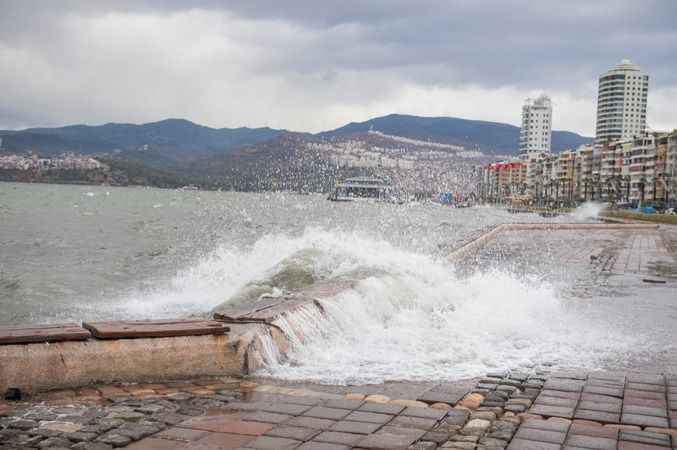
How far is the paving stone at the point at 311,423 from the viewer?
13.4 feet

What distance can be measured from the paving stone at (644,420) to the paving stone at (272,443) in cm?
216

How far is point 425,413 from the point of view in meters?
4.38

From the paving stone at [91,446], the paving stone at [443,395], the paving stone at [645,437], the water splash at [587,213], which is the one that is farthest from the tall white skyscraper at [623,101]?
the paving stone at [91,446]

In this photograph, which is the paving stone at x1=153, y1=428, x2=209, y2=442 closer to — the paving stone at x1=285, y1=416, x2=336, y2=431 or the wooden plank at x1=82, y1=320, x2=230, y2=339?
the paving stone at x1=285, y1=416, x2=336, y2=431

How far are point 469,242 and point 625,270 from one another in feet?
19.6

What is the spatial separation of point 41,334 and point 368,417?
98.2 inches

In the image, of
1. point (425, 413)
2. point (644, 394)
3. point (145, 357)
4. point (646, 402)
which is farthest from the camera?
point (145, 357)

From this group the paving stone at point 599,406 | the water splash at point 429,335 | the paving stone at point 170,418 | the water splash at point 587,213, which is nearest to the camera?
the paving stone at point 170,418

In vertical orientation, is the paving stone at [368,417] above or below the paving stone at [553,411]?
above

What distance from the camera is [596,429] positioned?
4117 millimetres

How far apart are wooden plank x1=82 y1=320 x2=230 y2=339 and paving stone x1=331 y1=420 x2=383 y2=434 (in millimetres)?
1751

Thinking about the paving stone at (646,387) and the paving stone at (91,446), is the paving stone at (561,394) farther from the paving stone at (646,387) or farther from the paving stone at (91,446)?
the paving stone at (91,446)

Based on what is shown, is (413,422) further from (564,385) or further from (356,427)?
(564,385)

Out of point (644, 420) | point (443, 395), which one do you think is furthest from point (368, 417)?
point (644, 420)
